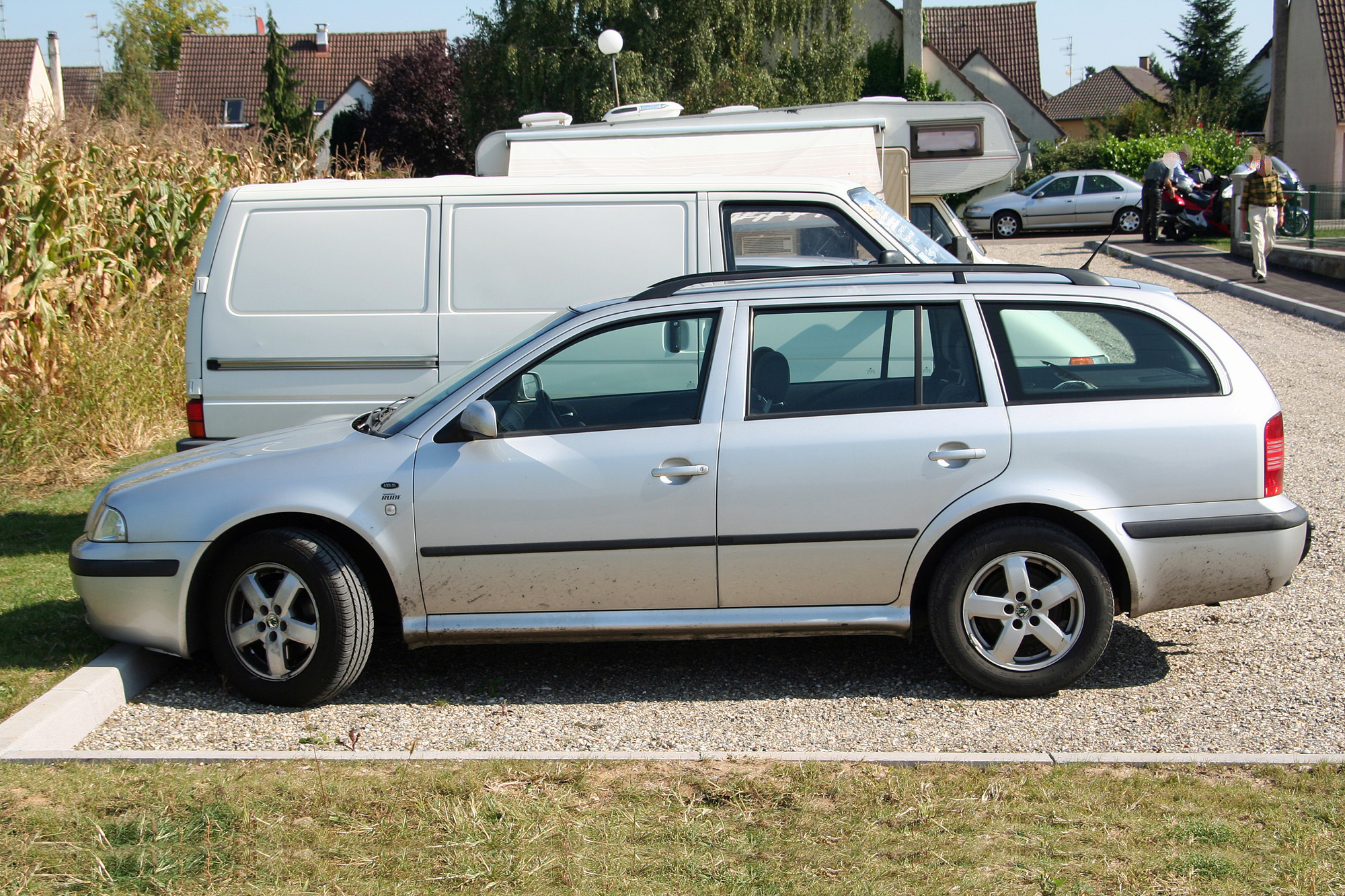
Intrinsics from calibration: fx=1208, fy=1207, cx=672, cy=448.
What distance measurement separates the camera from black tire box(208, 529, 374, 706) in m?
4.76

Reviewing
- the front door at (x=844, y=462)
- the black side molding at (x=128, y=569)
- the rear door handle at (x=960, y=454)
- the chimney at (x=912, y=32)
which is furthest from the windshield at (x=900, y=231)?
the chimney at (x=912, y=32)

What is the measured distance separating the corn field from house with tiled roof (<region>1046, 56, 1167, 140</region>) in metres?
63.3

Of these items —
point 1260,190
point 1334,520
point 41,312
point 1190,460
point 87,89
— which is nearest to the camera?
point 1190,460

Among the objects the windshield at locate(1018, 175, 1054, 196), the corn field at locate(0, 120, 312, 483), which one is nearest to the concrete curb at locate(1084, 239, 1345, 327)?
the windshield at locate(1018, 175, 1054, 196)

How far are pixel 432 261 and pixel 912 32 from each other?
123 ft

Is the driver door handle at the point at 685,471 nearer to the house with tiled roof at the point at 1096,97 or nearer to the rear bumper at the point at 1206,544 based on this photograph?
the rear bumper at the point at 1206,544

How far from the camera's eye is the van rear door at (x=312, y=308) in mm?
6801

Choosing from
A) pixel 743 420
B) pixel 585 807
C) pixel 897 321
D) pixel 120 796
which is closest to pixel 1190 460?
pixel 897 321

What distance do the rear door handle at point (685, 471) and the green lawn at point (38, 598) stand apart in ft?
8.79

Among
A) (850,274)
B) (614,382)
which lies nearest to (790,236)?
(850,274)

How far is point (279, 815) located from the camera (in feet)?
12.3

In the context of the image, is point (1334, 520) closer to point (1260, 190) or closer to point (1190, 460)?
point (1190, 460)

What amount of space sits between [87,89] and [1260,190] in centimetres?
7429

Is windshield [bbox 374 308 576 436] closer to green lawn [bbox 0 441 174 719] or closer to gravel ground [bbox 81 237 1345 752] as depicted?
gravel ground [bbox 81 237 1345 752]
